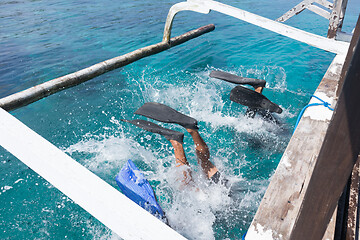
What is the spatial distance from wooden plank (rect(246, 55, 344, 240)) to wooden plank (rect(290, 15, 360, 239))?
0.77 meters

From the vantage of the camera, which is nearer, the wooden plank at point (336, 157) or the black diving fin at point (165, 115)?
the wooden plank at point (336, 157)

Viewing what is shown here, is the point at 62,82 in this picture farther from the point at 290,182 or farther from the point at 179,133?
the point at 290,182

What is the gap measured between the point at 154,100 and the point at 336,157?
17.4ft

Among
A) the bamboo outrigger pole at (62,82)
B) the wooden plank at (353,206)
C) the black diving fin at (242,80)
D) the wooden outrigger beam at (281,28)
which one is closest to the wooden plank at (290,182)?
the wooden plank at (353,206)

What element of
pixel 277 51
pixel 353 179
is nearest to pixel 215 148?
pixel 353 179

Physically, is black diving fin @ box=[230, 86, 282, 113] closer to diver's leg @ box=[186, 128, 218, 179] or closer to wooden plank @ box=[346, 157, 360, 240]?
diver's leg @ box=[186, 128, 218, 179]

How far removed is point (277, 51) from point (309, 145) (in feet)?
24.3

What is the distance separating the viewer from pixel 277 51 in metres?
9.24

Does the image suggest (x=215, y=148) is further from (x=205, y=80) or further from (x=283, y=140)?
(x=205, y=80)

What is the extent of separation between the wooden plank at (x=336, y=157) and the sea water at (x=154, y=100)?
2.19m

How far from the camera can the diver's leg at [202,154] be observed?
11.9ft

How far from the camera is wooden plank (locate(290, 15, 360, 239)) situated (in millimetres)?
849

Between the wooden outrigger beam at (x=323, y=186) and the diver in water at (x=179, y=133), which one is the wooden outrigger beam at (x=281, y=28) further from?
the wooden outrigger beam at (x=323, y=186)

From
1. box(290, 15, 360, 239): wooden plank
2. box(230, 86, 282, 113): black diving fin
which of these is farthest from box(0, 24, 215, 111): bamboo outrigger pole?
box(290, 15, 360, 239): wooden plank
